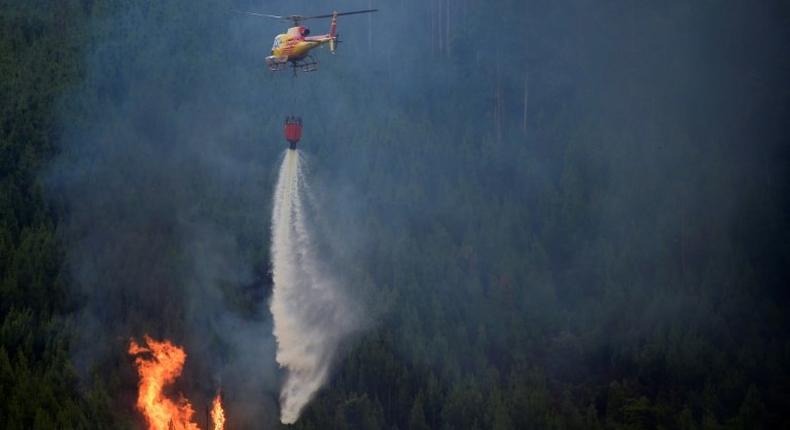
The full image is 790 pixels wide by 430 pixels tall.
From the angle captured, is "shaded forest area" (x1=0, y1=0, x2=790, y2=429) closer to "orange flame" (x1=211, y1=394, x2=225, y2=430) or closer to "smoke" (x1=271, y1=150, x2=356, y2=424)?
"smoke" (x1=271, y1=150, x2=356, y2=424)

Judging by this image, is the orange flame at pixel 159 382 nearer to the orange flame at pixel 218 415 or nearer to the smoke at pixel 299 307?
the orange flame at pixel 218 415

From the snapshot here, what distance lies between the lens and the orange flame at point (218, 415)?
67.9 m

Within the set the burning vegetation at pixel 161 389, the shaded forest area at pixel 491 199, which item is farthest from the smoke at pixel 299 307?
the burning vegetation at pixel 161 389

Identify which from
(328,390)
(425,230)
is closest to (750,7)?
(425,230)

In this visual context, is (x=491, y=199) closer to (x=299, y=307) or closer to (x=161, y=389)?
(x=299, y=307)

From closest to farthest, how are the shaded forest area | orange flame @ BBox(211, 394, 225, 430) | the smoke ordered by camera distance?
orange flame @ BBox(211, 394, 225, 430) → the smoke → the shaded forest area

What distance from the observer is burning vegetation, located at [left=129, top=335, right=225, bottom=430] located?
66250mm

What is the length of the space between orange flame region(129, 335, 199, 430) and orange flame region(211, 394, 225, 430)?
4.43 ft

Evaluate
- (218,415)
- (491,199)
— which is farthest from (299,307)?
(491,199)

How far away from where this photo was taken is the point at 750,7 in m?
92.8

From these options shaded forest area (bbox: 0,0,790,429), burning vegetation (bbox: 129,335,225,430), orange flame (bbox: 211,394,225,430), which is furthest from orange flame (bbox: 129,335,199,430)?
shaded forest area (bbox: 0,0,790,429)

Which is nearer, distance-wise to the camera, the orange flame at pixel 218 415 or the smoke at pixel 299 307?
the orange flame at pixel 218 415

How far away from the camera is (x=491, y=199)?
8950 cm

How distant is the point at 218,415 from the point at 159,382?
3925 mm
